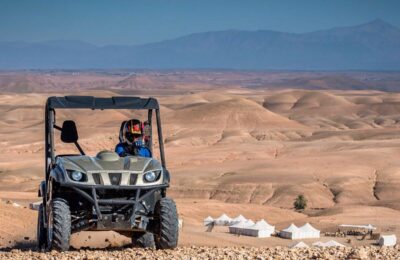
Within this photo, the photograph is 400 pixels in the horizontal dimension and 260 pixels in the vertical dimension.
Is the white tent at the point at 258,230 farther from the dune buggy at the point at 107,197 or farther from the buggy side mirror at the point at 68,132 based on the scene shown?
the dune buggy at the point at 107,197

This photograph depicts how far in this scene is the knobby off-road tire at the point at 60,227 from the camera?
10.6 meters

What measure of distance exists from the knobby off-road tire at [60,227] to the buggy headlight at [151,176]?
943mm

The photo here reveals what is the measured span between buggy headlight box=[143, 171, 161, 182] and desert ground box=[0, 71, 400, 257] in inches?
39.5

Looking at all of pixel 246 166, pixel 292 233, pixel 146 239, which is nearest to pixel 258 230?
pixel 292 233

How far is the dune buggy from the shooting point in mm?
10602

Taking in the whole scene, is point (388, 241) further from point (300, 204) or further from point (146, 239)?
point (300, 204)

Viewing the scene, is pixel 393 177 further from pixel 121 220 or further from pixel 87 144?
pixel 121 220

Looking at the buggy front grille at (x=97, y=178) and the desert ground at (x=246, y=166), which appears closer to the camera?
the buggy front grille at (x=97, y=178)

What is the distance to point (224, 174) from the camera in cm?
5888

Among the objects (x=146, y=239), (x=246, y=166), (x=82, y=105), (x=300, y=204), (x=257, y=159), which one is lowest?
→ (x=257, y=159)

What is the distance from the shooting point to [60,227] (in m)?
10.6

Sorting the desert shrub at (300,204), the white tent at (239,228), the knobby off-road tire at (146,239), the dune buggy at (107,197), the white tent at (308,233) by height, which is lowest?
the desert shrub at (300,204)

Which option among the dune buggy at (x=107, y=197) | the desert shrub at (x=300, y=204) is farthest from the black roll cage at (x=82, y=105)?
the desert shrub at (x=300, y=204)

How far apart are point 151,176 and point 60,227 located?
116cm
